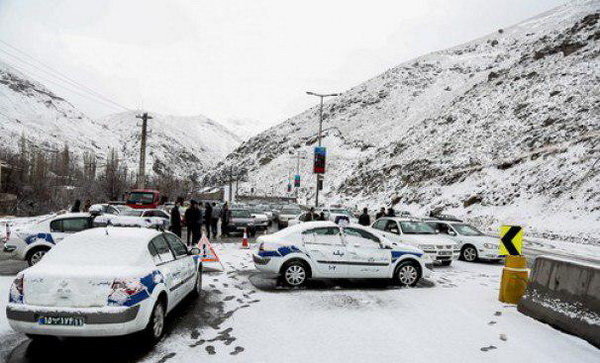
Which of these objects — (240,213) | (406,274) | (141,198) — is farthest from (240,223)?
(406,274)

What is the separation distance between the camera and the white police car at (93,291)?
4836mm

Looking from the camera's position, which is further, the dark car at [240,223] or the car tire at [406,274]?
the dark car at [240,223]

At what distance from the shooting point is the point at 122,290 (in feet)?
16.4

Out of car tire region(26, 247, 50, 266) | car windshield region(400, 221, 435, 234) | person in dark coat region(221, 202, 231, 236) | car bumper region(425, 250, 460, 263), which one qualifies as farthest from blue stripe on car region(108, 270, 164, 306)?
person in dark coat region(221, 202, 231, 236)

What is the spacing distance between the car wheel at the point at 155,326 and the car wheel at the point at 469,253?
37.5ft

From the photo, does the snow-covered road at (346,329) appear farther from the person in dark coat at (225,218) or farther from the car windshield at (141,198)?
the car windshield at (141,198)

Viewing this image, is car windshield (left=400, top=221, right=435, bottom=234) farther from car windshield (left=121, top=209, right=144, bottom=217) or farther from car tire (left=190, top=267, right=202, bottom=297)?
car windshield (left=121, top=209, right=144, bottom=217)

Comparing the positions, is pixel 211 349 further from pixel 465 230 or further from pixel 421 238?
pixel 465 230

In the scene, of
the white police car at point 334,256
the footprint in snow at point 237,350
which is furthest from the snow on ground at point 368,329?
the white police car at point 334,256

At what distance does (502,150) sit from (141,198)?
3513 centimetres

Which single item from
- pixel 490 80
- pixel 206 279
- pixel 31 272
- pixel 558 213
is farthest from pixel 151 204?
pixel 490 80

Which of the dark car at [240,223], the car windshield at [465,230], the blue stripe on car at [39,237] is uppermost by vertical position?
the car windshield at [465,230]

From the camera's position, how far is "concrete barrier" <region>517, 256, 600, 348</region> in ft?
18.5

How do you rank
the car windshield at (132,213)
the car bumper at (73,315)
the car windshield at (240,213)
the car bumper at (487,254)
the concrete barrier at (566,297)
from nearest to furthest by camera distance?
1. the car bumper at (73,315)
2. the concrete barrier at (566,297)
3. the car bumper at (487,254)
4. the car windshield at (132,213)
5. the car windshield at (240,213)
